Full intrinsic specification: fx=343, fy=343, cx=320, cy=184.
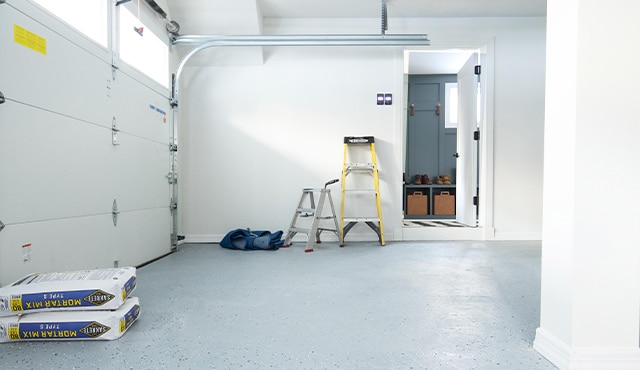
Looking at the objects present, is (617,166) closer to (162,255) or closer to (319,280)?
(319,280)

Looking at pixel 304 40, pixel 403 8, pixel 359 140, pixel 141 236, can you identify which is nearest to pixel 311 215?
pixel 359 140

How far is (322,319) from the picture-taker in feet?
5.49

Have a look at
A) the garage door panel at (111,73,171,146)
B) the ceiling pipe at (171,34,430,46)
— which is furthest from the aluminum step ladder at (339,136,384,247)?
the garage door panel at (111,73,171,146)

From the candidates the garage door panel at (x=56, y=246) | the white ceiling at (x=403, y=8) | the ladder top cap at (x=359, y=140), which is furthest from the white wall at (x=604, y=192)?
the white ceiling at (x=403, y=8)

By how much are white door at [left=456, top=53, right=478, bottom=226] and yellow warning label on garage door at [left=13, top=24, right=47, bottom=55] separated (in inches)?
167

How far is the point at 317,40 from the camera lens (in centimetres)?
374

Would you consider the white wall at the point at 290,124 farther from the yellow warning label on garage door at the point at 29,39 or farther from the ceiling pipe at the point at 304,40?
the yellow warning label on garage door at the point at 29,39

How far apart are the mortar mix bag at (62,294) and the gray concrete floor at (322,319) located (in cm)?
15

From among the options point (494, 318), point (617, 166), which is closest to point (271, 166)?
point (494, 318)

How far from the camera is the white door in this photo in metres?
4.34

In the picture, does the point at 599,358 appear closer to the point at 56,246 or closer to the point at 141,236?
the point at 56,246

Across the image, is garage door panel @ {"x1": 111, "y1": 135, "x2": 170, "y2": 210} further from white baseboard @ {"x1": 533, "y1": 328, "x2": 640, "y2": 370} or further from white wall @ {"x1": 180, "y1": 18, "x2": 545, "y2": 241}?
white baseboard @ {"x1": 533, "y1": 328, "x2": 640, "y2": 370}

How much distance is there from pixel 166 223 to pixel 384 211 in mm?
2420

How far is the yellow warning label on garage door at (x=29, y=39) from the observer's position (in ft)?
5.62
